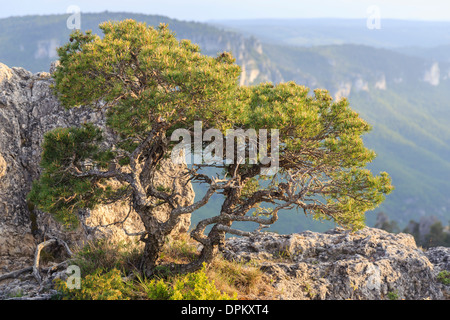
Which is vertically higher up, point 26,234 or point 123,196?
point 123,196

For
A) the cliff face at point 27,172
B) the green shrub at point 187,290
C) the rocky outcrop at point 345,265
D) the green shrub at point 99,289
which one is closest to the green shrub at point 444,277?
the rocky outcrop at point 345,265

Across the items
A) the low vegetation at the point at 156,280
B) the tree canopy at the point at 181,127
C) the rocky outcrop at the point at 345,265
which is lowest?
the rocky outcrop at the point at 345,265

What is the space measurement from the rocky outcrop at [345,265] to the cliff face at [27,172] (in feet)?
13.0

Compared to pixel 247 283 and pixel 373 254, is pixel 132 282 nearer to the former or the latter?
pixel 247 283

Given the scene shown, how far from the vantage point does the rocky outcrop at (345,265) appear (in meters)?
10.7

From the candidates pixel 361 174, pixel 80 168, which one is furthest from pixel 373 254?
pixel 80 168

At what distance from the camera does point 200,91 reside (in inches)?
344

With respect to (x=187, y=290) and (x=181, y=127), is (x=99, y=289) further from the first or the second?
(x=181, y=127)

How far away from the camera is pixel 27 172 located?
547 inches

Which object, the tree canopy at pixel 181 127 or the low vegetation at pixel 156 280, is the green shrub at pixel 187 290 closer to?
the low vegetation at pixel 156 280

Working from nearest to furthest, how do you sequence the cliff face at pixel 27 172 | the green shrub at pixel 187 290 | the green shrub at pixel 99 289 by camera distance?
the green shrub at pixel 187 290 → the green shrub at pixel 99 289 → the cliff face at pixel 27 172

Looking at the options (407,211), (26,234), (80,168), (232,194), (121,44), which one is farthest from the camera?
(407,211)

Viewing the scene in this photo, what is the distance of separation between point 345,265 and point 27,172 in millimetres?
10673
